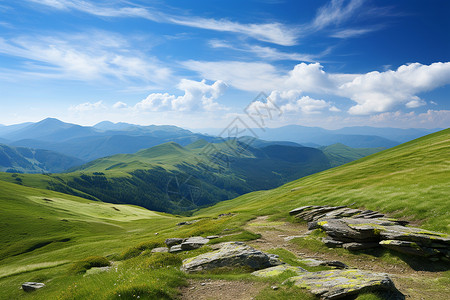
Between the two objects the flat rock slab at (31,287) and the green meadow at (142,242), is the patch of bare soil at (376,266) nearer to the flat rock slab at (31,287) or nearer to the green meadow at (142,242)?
the green meadow at (142,242)

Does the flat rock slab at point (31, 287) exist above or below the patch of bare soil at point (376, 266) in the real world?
below

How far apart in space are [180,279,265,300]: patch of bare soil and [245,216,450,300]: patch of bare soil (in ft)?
30.0

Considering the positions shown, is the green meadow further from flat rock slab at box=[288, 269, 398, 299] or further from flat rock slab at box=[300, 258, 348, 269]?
flat rock slab at box=[300, 258, 348, 269]

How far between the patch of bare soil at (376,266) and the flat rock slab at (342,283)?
2445 millimetres

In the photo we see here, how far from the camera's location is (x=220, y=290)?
14.3 m

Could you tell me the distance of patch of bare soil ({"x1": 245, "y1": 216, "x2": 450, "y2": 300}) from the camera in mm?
13520

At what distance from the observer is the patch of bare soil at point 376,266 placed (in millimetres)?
13520

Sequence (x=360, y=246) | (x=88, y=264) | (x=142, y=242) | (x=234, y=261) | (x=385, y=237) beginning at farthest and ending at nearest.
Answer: (x=142, y=242) → (x=88, y=264) → (x=360, y=246) → (x=385, y=237) → (x=234, y=261)

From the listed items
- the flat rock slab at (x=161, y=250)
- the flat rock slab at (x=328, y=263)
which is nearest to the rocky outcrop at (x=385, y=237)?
the flat rock slab at (x=328, y=263)

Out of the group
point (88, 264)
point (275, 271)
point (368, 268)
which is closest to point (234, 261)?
point (275, 271)

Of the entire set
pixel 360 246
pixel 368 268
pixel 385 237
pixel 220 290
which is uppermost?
pixel 385 237

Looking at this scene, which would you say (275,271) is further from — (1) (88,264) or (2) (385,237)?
(1) (88,264)

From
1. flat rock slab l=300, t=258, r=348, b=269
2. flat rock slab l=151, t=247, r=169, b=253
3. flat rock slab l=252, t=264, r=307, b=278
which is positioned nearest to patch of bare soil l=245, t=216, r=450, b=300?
flat rock slab l=300, t=258, r=348, b=269

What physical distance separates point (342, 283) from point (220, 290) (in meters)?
7.54
